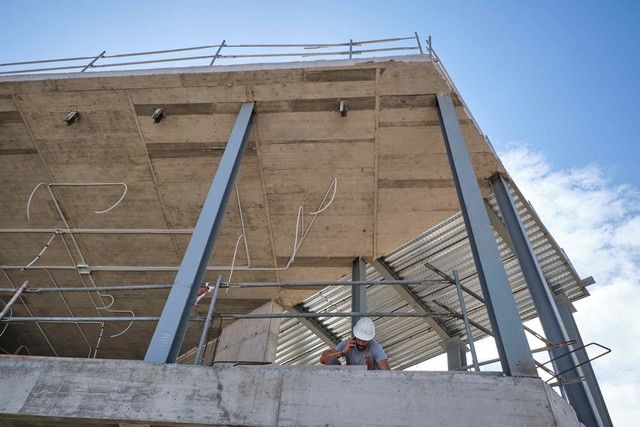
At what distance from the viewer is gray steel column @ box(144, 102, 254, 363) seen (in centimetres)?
341

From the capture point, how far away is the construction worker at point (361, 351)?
4.92 m

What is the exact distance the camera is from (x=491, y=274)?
3.74 meters

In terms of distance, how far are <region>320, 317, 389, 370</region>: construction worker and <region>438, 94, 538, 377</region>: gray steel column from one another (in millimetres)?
1610

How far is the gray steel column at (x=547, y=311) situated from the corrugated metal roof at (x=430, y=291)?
0.87 meters

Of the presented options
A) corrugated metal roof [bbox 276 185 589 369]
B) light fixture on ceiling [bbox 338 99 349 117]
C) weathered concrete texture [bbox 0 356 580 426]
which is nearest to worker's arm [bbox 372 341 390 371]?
weathered concrete texture [bbox 0 356 580 426]

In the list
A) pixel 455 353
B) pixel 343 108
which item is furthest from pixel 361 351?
pixel 455 353

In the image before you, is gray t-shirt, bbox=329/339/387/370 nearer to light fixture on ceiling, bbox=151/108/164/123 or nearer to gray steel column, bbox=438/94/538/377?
gray steel column, bbox=438/94/538/377

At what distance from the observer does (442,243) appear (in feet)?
27.5

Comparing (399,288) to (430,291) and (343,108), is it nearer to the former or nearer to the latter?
(430,291)

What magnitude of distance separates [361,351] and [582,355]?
4.49m

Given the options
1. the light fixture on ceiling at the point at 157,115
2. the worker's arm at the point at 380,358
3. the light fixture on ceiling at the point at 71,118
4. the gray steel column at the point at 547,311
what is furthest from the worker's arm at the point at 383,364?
the light fixture on ceiling at the point at 71,118

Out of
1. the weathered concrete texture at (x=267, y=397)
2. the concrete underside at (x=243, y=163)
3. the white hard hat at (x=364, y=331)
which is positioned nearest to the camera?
the weathered concrete texture at (x=267, y=397)

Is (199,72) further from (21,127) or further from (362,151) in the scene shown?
(21,127)

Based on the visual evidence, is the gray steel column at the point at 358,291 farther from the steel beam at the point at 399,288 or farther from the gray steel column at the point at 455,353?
the gray steel column at the point at 455,353
